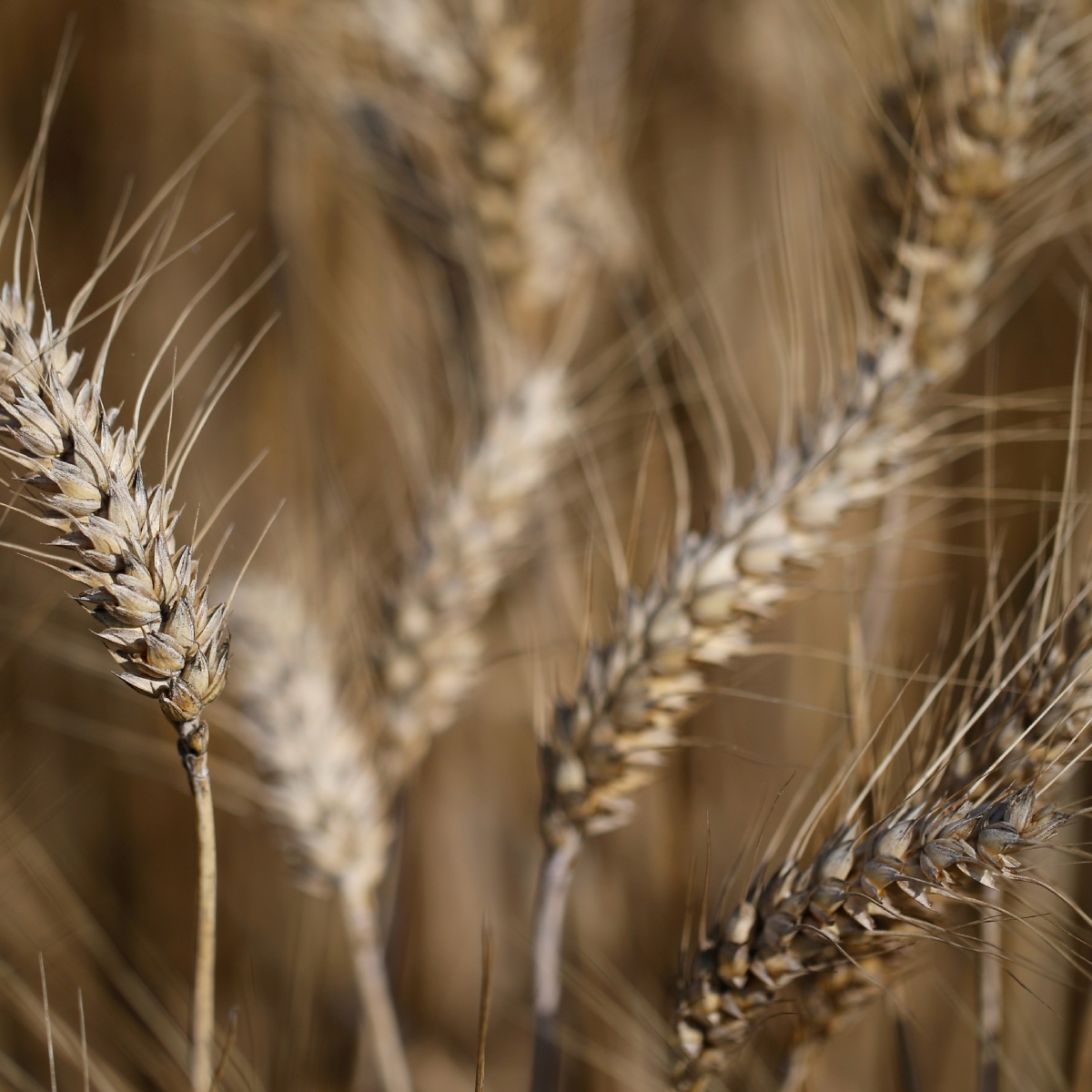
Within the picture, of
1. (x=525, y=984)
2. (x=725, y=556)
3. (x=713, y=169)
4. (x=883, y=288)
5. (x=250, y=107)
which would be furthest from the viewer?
(x=713, y=169)

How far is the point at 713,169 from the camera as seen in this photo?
126 centimetres

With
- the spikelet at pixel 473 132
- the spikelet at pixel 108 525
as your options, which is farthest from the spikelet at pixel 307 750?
the spikelet at pixel 473 132

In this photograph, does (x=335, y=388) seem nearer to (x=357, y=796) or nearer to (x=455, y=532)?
(x=455, y=532)

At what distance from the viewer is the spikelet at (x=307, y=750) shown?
2.19ft

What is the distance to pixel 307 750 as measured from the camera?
2.28 feet

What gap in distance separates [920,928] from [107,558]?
0.47 meters

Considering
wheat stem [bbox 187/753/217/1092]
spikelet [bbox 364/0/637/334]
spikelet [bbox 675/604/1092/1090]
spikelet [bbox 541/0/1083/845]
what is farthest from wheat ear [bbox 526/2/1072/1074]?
spikelet [bbox 364/0/637/334]

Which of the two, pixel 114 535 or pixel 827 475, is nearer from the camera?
pixel 114 535

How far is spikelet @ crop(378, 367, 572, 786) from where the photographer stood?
2.41 feet

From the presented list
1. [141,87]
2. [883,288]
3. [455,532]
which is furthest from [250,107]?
[883,288]

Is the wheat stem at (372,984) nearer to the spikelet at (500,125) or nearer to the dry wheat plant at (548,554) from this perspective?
the dry wheat plant at (548,554)

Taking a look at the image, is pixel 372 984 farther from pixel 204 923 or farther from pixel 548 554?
pixel 548 554

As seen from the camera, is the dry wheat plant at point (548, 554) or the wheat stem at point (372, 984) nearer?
the dry wheat plant at point (548, 554)

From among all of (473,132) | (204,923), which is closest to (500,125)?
(473,132)
